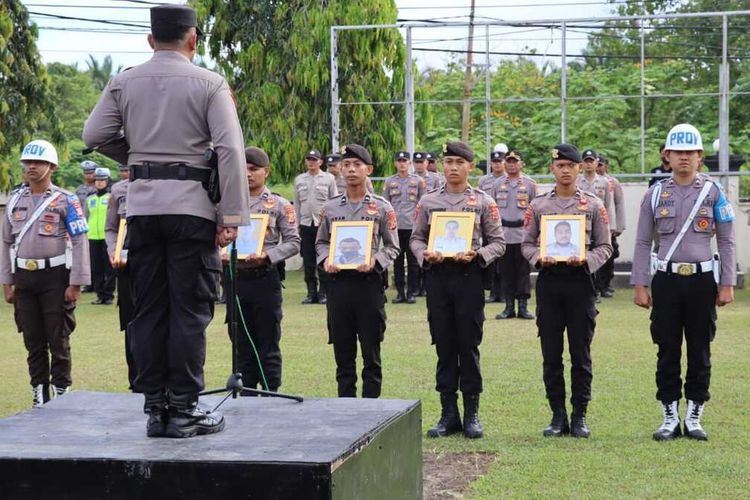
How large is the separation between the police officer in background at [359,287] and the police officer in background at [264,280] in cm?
41

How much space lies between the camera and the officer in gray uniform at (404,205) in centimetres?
1778

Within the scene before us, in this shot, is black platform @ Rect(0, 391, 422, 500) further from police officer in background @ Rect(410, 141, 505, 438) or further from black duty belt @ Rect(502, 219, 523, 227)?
black duty belt @ Rect(502, 219, 523, 227)

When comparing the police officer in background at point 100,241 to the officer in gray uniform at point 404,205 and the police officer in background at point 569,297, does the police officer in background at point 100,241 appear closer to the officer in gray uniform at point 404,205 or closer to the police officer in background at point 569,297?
the officer in gray uniform at point 404,205

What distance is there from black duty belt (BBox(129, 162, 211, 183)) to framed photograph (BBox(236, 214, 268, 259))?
355 cm

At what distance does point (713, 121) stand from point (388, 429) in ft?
79.1

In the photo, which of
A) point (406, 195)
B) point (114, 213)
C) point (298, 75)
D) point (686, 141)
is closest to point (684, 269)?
point (686, 141)

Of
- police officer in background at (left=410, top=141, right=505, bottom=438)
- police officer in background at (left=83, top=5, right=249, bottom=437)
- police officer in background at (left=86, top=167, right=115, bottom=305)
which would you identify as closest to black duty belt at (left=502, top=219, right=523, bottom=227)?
police officer in background at (left=86, top=167, right=115, bottom=305)

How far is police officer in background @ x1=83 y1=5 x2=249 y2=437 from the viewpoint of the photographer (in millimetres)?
5473

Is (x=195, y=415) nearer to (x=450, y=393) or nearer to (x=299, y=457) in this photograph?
(x=299, y=457)

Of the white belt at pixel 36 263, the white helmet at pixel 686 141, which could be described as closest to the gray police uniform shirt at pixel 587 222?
the white helmet at pixel 686 141

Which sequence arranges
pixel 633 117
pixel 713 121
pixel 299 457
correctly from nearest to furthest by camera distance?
pixel 299 457 < pixel 713 121 < pixel 633 117

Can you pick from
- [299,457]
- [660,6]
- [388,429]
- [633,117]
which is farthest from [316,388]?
[660,6]

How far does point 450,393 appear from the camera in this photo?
28.1ft

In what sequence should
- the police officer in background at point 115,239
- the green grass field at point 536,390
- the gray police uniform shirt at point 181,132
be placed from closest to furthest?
the gray police uniform shirt at point 181,132 → the green grass field at point 536,390 → the police officer in background at point 115,239
